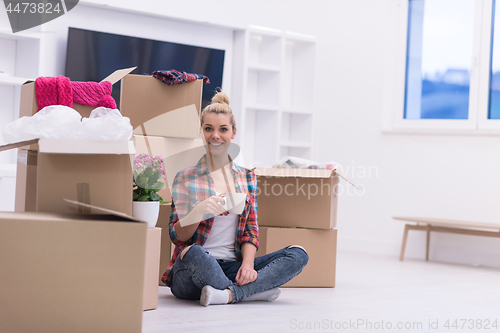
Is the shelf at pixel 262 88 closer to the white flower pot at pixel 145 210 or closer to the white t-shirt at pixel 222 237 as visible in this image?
the white t-shirt at pixel 222 237

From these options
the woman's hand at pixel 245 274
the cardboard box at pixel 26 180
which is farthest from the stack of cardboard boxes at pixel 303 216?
the cardboard box at pixel 26 180

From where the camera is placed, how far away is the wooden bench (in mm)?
3432

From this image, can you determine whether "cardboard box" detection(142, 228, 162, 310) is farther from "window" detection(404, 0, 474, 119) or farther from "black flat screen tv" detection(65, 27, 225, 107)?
"window" detection(404, 0, 474, 119)

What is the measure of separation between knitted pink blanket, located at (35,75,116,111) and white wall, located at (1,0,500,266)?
4.65 ft

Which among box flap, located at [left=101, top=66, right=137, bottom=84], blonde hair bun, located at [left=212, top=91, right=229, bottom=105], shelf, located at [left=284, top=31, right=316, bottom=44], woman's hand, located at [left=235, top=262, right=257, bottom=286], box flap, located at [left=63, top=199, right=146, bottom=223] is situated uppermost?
shelf, located at [left=284, top=31, right=316, bottom=44]

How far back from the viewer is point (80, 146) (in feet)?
4.70

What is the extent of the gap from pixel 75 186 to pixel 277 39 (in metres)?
2.96

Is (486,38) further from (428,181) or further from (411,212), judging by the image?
(411,212)

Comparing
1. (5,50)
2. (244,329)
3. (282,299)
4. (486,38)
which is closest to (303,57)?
(486,38)

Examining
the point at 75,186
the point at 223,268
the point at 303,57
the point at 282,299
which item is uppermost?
the point at 303,57

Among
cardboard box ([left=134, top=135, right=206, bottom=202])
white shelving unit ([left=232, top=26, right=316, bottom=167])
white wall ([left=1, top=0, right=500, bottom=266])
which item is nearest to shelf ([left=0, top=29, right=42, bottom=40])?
white wall ([left=1, top=0, right=500, bottom=266])

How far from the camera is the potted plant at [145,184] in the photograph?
1.79 m

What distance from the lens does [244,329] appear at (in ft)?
5.56

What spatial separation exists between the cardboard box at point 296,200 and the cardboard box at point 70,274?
123 centimetres
